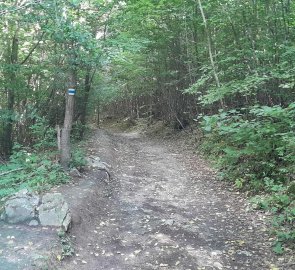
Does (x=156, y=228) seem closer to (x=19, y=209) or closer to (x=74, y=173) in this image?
(x=19, y=209)

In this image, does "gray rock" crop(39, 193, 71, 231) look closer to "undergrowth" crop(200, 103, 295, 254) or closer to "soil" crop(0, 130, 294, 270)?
"soil" crop(0, 130, 294, 270)

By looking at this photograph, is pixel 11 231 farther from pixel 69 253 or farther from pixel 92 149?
pixel 92 149

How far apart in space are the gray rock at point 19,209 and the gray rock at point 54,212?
0.15m

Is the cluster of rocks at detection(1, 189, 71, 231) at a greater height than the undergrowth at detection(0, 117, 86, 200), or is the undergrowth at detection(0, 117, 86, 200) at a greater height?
the undergrowth at detection(0, 117, 86, 200)

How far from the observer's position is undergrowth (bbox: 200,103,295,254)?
560 centimetres

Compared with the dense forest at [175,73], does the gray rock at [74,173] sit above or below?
below

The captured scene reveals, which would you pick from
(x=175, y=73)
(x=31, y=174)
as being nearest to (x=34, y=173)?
(x=31, y=174)

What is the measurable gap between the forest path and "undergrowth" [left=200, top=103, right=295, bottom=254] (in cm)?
33

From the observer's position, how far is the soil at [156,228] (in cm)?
470

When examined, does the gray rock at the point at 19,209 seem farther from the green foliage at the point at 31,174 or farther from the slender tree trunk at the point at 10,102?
the slender tree trunk at the point at 10,102

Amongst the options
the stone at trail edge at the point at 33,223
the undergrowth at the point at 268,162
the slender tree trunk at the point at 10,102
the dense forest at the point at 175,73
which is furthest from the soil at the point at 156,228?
the slender tree trunk at the point at 10,102

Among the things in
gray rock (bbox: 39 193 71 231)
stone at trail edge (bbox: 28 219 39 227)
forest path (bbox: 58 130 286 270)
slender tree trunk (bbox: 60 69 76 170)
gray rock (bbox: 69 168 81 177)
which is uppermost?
slender tree trunk (bbox: 60 69 76 170)

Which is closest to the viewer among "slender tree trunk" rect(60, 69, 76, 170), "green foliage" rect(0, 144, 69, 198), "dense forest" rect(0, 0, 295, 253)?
"green foliage" rect(0, 144, 69, 198)

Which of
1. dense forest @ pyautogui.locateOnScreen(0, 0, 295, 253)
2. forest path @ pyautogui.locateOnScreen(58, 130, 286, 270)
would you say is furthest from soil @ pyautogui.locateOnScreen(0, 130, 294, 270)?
dense forest @ pyautogui.locateOnScreen(0, 0, 295, 253)
